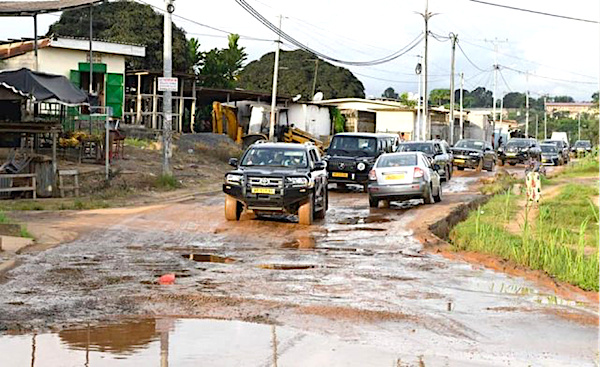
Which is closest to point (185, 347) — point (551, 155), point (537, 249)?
point (537, 249)

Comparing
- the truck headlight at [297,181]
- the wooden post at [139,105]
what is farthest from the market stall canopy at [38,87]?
the wooden post at [139,105]

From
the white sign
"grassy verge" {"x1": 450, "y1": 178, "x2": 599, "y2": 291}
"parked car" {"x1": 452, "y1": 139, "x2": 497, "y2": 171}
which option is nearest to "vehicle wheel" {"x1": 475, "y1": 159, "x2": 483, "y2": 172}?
"parked car" {"x1": 452, "y1": 139, "x2": 497, "y2": 171}

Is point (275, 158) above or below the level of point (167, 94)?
below

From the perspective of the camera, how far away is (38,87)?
83.9 feet

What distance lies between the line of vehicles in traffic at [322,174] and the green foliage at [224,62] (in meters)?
23.7

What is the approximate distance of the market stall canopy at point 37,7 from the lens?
2792 cm

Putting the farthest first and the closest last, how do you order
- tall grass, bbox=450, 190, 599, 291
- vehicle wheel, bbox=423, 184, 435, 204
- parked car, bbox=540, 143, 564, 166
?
1. parked car, bbox=540, 143, 564, 166
2. vehicle wheel, bbox=423, 184, 435, 204
3. tall grass, bbox=450, 190, 599, 291

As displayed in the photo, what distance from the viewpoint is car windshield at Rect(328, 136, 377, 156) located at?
1149 inches

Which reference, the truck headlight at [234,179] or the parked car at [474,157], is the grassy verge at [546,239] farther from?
the parked car at [474,157]

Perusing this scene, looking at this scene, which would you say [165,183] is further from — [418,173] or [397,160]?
[418,173]

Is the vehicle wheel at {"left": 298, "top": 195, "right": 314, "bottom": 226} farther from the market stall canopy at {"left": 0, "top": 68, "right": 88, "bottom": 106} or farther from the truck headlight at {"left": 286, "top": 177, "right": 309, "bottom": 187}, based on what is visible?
the market stall canopy at {"left": 0, "top": 68, "right": 88, "bottom": 106}

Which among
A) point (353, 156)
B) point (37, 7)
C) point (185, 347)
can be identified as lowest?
point (185, 347)

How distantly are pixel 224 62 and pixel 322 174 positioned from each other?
3711 cm

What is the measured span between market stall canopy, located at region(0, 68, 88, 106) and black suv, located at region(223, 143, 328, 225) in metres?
8.14
